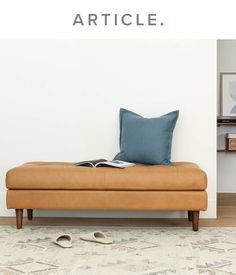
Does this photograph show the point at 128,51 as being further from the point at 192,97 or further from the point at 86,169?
the point at 86,169

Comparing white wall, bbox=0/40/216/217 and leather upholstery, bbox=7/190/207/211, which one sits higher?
white wall, bbox=0/40/216/217

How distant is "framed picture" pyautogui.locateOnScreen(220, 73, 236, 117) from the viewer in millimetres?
5992

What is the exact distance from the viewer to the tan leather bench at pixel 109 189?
3.83 meters

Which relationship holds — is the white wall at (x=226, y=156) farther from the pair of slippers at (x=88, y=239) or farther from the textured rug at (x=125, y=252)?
the pair of slippers at (x=88, y=239)

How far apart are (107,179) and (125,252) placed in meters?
0.79

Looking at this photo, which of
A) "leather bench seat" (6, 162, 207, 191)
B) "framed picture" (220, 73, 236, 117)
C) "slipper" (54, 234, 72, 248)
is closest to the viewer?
"slipper" (54, 234, 72, 248)

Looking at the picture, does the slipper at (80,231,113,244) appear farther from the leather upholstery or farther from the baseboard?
the baseboard

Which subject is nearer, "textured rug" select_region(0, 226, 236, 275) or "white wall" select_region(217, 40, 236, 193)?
"textured rug" select_region(0, 226, 236, 275)

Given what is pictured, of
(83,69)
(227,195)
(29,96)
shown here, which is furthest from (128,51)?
(227,195)

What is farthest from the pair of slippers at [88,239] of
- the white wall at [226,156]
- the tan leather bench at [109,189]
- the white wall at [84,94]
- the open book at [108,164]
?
the white wall at [226,156]

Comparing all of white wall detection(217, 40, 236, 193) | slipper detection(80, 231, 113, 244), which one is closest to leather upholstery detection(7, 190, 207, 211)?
slipper detection(80, 231, 113, 244)

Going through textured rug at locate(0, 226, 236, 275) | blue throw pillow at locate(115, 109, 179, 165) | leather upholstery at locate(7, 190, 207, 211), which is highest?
blue throw pillow at locate(115, 109, 179, 165)

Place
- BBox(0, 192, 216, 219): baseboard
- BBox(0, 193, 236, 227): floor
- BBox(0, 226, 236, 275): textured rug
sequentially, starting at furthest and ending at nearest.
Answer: BBox(0, 192, 216, 219): baseboard, BBox(0, 193, 236, 227): floor, BBox(0, 226, 236, 275): textured rug

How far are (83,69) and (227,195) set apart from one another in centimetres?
254
